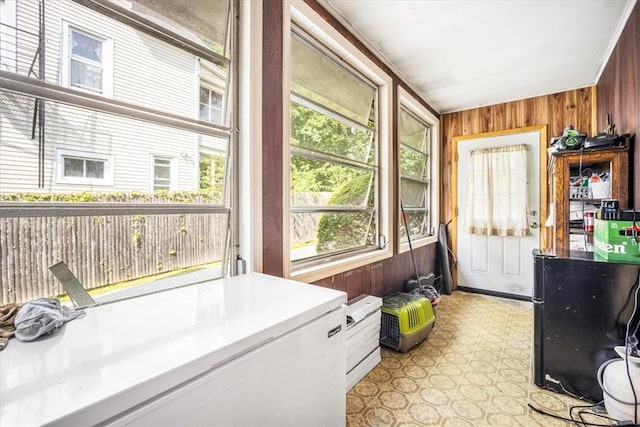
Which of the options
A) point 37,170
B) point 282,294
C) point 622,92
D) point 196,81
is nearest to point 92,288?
point 37,170

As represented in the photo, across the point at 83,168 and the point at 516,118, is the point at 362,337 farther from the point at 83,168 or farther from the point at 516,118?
the point at 516,118

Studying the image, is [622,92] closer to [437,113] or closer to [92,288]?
[437,113]

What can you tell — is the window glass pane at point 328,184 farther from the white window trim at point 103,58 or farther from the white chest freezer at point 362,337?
the white window trim at point 103,58

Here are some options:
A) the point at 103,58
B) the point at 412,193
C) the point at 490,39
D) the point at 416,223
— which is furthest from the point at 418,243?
the point at 103,58

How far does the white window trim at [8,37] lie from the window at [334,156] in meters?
1.25

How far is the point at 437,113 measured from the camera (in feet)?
13.8

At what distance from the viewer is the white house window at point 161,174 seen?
133cm

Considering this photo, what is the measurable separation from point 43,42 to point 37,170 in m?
0.46

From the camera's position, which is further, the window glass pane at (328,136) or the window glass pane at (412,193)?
the window glass pane at (412,193)

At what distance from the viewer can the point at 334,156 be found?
2.35m

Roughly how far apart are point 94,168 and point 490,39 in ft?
9.71

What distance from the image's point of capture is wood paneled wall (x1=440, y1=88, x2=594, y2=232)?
337 centimetres

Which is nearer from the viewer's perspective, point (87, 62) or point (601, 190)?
point (87, 62)

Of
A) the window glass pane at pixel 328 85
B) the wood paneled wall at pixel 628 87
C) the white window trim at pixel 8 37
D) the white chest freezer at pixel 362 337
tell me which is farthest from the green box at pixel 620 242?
the white window trim at pixel 8 37
